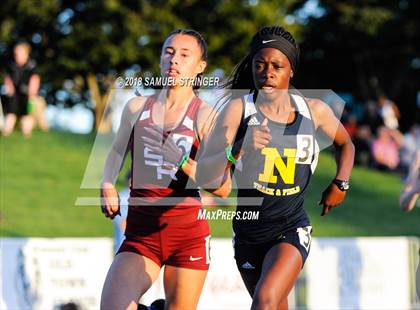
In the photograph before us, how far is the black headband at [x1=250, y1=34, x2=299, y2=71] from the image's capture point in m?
5.54

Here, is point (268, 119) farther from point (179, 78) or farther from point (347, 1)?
point (347, 1)

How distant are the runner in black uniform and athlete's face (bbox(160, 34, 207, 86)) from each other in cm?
38

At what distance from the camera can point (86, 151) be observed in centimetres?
1977

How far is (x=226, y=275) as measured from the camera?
34.0 feet

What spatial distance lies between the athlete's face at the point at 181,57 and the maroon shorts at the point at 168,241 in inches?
38.2

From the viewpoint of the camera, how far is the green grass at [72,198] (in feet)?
49.0

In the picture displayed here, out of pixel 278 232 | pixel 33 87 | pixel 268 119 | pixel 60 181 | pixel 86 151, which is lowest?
pixel 278 232

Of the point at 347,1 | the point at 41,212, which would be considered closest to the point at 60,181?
the point at 41,212

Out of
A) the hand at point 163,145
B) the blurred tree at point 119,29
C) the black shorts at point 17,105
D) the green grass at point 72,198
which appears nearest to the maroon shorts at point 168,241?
the hand at point 163,145

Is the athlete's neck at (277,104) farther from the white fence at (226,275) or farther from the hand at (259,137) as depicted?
the white fence at (226,275)

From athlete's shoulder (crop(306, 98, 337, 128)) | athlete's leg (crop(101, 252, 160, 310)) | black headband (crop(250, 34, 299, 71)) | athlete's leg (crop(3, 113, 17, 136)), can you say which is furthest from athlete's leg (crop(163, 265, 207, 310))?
athlete's leg (crop(3, 113, 17, 136))

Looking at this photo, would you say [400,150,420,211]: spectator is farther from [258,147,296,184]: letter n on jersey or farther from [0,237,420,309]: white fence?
[0,237,420,309]: white fence

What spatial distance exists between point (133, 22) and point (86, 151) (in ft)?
35.6

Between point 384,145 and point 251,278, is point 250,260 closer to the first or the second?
point 251,278
